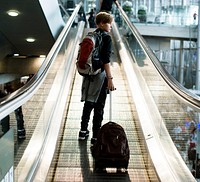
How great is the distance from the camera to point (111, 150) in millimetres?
3830

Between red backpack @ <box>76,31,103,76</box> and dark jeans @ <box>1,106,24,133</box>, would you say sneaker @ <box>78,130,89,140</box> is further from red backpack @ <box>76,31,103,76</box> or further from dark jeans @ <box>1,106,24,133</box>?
dark jeans @ <box>1,106,24,133</box>

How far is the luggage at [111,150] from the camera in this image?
3.83m

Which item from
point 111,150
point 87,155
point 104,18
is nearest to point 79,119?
point 87,155

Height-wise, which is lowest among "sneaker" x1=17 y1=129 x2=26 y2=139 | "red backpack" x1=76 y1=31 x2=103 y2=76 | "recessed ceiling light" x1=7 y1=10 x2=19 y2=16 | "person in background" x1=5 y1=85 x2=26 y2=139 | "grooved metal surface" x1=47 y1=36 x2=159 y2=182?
"grooved metal surface" x1=47 y1=36 x2=159 y2=182

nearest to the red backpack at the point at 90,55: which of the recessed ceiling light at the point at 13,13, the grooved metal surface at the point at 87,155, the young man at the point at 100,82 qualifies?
the young man at the point at 100,82

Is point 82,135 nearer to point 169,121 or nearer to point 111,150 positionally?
point 111,150

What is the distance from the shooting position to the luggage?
3826mm

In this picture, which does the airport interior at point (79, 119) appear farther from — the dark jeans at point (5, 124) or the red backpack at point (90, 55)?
the red backpack at point (90, 55)

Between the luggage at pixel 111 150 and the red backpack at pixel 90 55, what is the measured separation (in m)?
0.73

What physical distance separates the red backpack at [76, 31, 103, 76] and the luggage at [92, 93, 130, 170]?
73cm

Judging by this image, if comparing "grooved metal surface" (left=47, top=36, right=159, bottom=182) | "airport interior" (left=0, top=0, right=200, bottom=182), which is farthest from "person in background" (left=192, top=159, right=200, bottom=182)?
"grooved metal surface" (left=47, top=36, right=159, bottom=182)

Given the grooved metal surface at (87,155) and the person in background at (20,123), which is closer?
the person in background at (20,123)

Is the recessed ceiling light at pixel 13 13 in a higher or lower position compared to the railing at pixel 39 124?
higher

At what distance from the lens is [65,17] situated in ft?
46.1
